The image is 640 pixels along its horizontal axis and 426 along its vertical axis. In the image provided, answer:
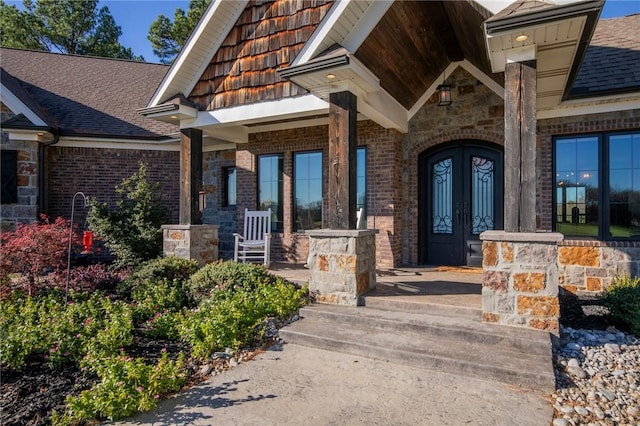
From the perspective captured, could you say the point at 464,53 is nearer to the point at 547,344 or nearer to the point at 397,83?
the point at 397,83

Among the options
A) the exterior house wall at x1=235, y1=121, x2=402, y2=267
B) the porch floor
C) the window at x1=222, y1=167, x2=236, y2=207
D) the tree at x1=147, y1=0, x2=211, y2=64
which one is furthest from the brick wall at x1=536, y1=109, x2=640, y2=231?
the tree at x1=147, y1=0, x2=211, y2=64

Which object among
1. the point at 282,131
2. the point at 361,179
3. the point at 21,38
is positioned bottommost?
the point at 361,179

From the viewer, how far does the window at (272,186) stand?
8.19 metres

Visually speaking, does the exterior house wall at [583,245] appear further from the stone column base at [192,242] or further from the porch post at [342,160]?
the stone column base at [192,242]

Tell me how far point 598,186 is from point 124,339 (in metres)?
6.53

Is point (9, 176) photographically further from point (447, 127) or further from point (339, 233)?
point (447, 127)

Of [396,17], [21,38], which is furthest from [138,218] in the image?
[21,38]

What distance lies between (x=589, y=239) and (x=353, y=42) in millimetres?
4447

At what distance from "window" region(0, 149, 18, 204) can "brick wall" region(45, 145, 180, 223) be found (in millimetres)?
731

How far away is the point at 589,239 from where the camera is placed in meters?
5.69

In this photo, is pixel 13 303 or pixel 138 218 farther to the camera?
pixel 138 218

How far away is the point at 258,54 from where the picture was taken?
6.00m

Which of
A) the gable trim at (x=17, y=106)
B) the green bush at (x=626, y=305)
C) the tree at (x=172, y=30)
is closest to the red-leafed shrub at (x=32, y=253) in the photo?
the gable trim at (x=17, y=106)

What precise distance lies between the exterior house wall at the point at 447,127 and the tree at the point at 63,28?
19.8m
